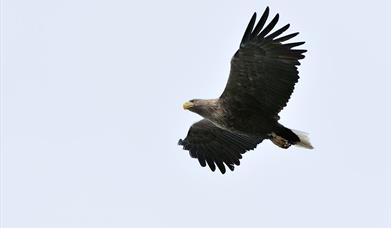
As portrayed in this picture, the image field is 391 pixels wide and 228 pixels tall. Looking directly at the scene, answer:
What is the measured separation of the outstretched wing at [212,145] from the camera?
658 inches

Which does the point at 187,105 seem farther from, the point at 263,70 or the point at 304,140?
the point at 304,140

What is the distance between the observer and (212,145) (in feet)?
55.4

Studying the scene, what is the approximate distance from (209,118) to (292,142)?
58.4 inches

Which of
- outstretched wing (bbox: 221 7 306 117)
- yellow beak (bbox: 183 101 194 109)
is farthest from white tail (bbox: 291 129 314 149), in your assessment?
yellow beak (bbox: 183 101 194 109)

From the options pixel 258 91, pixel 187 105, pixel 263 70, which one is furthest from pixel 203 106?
pixel 263 70

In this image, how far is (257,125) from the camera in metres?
15.3

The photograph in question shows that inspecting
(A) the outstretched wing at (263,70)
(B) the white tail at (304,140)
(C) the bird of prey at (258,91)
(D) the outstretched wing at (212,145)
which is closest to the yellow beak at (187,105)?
(C) the bird of prey at (258,91)

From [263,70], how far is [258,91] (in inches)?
17.5

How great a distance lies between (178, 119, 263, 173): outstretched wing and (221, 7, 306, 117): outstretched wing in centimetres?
168

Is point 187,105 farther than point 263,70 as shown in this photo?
Yes

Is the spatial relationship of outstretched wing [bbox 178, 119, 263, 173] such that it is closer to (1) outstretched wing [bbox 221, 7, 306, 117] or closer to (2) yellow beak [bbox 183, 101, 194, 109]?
(2) yellow beak [bbox 183, 101, 194, 109]

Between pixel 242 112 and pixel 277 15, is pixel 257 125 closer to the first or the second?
pixel 242 112

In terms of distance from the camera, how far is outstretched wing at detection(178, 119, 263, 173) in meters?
16.7

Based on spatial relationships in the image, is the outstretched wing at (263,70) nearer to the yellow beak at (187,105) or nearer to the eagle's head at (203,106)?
the eagle's head at (203,106)
